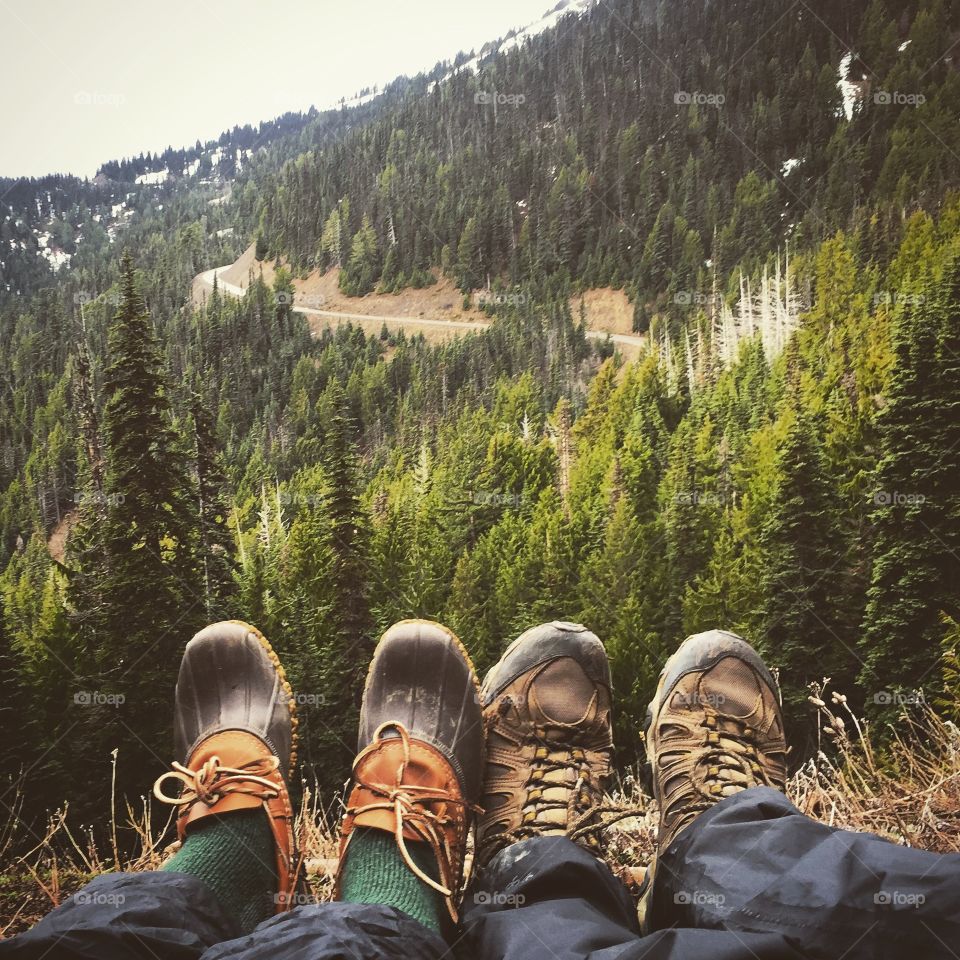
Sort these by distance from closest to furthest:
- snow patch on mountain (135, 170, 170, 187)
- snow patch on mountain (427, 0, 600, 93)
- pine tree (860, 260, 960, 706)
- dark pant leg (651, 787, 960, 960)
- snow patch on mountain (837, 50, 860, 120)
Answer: dark pant leg (651, 787, 960, 960), pine tree (860, 260, 960, 706), snow patch on mountain (837, 50, 860, 120), snow patch on mountain (427, 0, 600, 93), snow patch on mountain (135, 170, 170, 187)

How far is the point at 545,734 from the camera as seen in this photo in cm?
189

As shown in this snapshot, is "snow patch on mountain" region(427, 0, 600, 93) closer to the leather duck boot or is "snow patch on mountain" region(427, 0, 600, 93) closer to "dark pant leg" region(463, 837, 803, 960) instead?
the leather duck boot

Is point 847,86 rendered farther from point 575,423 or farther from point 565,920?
point 565,920

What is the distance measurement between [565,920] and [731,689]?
3.32 feet

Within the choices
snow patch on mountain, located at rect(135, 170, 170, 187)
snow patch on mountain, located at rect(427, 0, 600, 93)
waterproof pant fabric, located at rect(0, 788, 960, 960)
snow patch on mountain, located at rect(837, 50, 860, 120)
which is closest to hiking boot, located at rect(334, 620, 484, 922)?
waterproof pant fabric, located at rect(0, 788, 960, 960)

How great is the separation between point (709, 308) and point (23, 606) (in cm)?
376

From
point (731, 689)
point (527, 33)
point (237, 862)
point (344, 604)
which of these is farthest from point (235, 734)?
point (527, 33)

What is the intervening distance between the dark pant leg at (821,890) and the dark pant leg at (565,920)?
0.18ft

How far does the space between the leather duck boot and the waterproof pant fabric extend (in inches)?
18.4

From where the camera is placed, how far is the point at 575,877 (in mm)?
1162

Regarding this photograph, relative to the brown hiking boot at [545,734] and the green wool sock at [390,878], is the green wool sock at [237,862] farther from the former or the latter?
the brown hiking boot at [545,734]

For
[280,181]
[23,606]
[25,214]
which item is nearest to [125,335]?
[23,606]

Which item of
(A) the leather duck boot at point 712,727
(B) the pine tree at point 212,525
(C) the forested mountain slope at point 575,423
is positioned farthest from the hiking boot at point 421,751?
(B) the pine tree at point 212,525

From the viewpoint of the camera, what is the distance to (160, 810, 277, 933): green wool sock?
4.23ft
